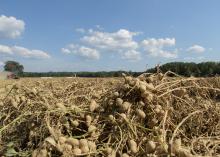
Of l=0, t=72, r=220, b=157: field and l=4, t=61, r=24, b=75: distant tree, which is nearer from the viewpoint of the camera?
l=0, t=72, r=220, b=157: field

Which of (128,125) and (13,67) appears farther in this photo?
(13,67)

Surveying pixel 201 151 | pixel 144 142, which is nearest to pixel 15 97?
pixel 144 142

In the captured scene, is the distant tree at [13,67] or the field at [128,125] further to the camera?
the distant tree at [13,67]

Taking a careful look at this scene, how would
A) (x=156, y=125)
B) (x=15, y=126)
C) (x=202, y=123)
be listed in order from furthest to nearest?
(x=15, y=126)
(x=202, y=123)
(x=156, y=125)

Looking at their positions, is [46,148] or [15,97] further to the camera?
[15,97]

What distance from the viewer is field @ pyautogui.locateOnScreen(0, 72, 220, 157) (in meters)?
2.03

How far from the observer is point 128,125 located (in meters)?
2.12

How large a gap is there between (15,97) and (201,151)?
146 centimetres

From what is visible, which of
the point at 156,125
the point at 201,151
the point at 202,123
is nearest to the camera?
the point at 201,151

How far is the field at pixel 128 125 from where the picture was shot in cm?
203

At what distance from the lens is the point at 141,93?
7.45 ft

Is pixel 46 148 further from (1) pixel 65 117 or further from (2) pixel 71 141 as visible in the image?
(1) pixel 65 117

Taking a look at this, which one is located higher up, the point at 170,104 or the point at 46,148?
the point at 170,104

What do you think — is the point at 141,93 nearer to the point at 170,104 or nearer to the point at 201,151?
the point at 170,104
